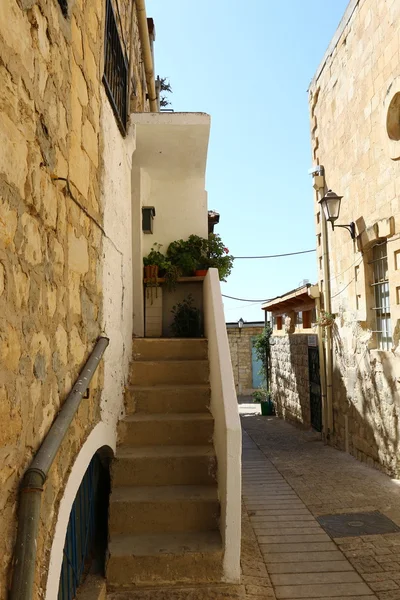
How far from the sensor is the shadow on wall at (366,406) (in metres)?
5.90

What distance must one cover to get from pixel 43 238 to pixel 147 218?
4.76 metres

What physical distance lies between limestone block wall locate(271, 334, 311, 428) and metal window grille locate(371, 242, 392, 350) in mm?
3545

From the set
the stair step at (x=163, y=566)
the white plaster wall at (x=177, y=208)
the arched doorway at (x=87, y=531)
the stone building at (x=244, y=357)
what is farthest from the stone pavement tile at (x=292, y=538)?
the stone building at (x=244, y=357)

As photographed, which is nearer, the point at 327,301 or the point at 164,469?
the point at 164,469

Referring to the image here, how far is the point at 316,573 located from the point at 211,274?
9.32 feet

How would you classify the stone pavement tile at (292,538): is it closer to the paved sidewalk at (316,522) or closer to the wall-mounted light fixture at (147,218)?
the paved sidewalk at (316,522)

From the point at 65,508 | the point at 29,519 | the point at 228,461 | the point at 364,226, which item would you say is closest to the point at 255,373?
the point at 364,226

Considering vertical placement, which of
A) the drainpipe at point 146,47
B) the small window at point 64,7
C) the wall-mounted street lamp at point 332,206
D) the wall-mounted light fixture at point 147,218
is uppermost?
the drainpipe at point 146,47

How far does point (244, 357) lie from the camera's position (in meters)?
20.0

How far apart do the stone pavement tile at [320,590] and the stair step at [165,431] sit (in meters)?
1.22

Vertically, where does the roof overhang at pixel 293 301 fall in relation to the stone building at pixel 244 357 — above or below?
above

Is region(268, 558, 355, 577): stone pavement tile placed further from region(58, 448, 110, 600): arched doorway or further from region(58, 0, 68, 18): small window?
region(58, 0, 68, 18): small window

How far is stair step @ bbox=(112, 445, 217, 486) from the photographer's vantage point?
350 cm

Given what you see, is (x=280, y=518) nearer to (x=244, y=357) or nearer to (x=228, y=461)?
(x=228, y=461)
